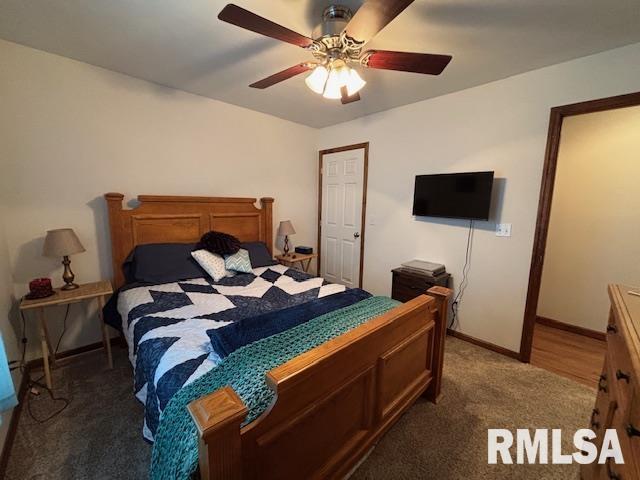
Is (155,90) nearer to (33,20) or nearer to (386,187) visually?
(33,20)

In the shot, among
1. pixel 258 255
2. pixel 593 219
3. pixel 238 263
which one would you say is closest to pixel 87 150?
pixel 238 263

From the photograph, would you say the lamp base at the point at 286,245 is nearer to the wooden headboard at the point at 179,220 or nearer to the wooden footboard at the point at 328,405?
the wooden headboard at the point at 179,220

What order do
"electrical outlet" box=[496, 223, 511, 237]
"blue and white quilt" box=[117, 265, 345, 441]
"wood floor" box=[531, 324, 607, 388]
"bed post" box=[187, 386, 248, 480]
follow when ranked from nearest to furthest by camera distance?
1. "bed post" box=[187, 386, 248, 480]
2. "blue and white quilt" box=[117, 265, 345, 441]
3. "wood floor" box=[531, 324, 607, 388]
4. "electrical outlet" box=[496, 223, 511, 237]

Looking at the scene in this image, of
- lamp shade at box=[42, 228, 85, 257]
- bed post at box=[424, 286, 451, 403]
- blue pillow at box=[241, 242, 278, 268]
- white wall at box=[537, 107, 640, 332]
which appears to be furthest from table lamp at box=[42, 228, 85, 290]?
white wall at box=[537, 107, 640, 332]

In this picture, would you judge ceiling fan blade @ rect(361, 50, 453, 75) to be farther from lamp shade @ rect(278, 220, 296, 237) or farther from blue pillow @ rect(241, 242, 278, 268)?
lamp shade @ rect(278, 220, 296, 237)

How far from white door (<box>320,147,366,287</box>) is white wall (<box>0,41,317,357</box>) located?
1.36 metres

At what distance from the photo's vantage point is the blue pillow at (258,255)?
9.57 ft

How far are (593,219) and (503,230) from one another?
1253 millimetres

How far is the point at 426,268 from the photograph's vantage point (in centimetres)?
273

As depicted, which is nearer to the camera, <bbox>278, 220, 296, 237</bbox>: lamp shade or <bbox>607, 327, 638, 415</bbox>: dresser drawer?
<bbox>607, 327, 638, 415</bbox>: dresser drawer

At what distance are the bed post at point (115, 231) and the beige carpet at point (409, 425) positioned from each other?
72 centimetres

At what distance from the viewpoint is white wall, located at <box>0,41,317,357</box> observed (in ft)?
6.70

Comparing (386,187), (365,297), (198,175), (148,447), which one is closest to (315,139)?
(386,187)

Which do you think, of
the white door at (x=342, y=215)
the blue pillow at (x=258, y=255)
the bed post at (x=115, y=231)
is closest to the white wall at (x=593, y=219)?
the white door at (x=342, y=215)
